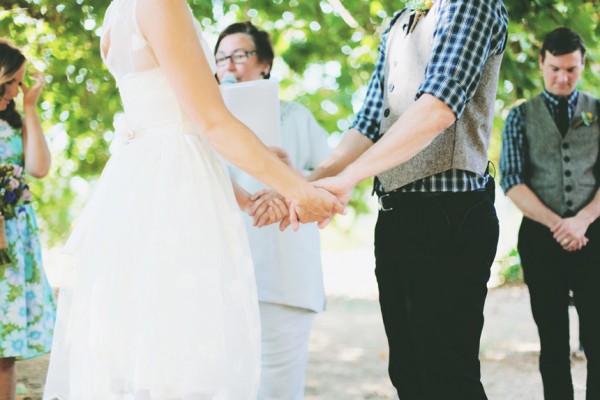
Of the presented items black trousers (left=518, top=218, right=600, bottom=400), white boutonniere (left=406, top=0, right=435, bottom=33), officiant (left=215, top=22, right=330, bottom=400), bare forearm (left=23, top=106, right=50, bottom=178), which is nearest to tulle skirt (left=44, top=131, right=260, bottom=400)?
white boutonniere (left=406, top=0, right=435, bottom=33)

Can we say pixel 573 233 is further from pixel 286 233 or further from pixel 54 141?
pixel 54 141

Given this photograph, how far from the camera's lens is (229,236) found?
2.31 meters

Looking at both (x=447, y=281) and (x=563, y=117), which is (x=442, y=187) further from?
(x=563, y=117)

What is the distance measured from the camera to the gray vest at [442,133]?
8.09 ft

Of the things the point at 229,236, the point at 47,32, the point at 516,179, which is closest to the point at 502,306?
the point at 516,179

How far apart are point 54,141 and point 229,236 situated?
577 cm

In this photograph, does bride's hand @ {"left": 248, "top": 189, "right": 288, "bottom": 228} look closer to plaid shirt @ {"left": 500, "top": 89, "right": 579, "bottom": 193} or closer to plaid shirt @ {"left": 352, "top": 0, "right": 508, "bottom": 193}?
plaid shirt @ {"left": 352, "top": 0, "right": 508, "bottom": 193}

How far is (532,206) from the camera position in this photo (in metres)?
3.94

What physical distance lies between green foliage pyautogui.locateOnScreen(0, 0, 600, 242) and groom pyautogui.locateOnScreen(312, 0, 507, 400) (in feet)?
7.68

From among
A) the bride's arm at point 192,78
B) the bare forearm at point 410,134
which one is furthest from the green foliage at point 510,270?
the bride's arm at point 192,78

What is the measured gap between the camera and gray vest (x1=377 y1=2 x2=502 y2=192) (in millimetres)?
2465

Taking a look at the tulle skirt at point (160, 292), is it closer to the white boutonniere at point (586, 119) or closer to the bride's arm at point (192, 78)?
the bride's arm at point (192, 78)

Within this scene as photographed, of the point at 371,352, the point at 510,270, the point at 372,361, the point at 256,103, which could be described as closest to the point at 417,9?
the point at 256,103

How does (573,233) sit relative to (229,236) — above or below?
below
